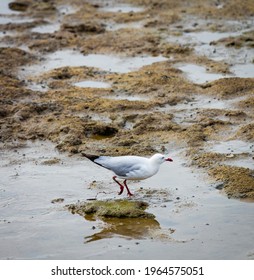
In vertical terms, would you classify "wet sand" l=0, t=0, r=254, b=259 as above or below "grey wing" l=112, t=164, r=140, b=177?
below

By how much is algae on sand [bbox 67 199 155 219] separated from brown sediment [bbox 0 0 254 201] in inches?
57.2

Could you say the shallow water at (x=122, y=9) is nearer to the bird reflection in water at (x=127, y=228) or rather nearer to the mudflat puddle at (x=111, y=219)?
the mudflat puddle at (x=111, y=219)

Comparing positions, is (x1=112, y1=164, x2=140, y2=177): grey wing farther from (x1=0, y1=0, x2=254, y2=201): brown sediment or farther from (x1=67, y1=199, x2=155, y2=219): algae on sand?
(x1=0, y1=0, x2=254, y2=201): brown sediment

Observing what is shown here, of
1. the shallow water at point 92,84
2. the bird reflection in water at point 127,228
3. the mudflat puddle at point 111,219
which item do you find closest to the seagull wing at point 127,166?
the mudflat puddle at point 111,219

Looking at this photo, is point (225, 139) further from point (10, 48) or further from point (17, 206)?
point (10, 48)

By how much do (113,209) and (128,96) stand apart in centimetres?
486

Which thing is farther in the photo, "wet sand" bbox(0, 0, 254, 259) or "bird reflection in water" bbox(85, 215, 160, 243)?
"wet sand" bbox(0, 0, 254, 259)

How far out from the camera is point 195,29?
18.6 meters

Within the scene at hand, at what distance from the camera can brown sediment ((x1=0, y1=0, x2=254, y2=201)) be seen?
12.5 meters

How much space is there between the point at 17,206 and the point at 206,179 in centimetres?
295

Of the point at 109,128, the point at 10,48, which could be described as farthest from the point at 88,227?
the point at 10,48

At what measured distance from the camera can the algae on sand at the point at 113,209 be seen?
9953 mm

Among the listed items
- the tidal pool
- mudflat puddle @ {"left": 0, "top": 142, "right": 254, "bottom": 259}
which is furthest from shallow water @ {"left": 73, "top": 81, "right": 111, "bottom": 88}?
mudflat puddle @ {"left": 0, "top": 142, "right": 254, "bottom": 259}

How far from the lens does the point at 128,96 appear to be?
1452 cm
